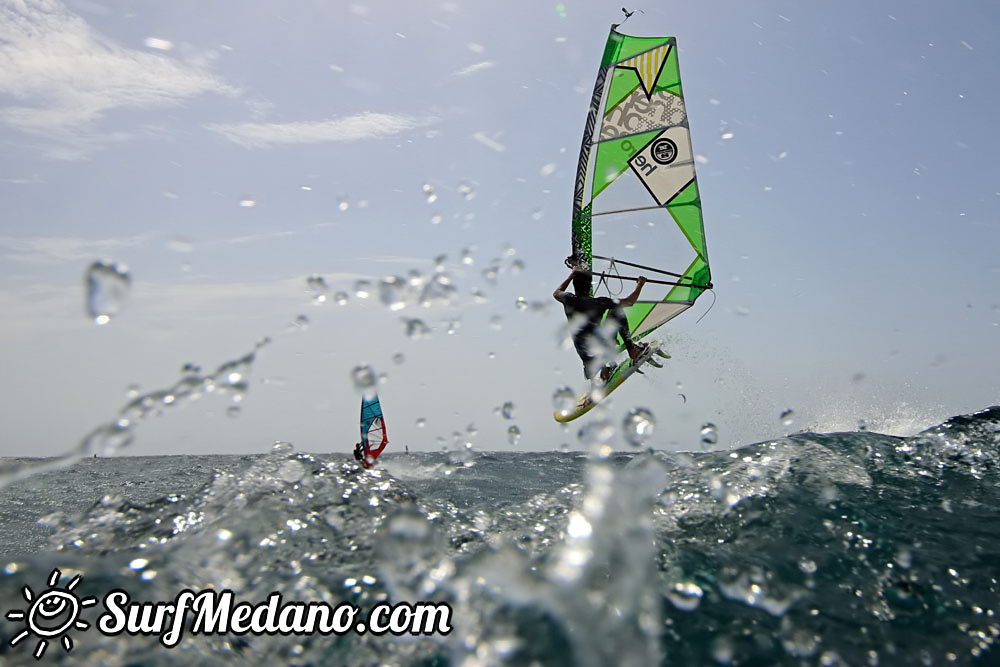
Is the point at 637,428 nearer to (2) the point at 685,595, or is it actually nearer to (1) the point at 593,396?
(2) the point at 685,595

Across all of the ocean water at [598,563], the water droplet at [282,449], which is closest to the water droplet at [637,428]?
the ocean water at [598,563]

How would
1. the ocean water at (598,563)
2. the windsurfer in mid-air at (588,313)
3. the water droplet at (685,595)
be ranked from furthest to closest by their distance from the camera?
the windsurfer in mid-air at (588,313) < the water droplet at (685,595) < the ocean water at (598,563)

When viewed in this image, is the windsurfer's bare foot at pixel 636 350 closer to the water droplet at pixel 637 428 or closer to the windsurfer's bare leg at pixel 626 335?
the windsurfer's bare leg at pixel 626 335

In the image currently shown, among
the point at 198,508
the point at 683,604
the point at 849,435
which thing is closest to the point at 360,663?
the point at 683,604

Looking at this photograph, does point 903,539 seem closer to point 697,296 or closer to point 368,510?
point 368,510

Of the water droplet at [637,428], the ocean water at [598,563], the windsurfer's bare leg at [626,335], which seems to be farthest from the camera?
the windsurfer's bare leg at [626,335]

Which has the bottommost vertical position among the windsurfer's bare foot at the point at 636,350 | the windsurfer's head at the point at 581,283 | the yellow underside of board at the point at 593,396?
the yellow underside of board at the point at 593,396

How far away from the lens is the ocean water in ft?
8.18

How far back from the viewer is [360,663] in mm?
2451

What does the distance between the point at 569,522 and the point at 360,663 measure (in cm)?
198

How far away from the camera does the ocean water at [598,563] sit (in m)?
2.49

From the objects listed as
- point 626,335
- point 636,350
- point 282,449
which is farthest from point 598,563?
point 626,335

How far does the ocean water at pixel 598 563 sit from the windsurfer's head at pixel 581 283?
4.21 metres

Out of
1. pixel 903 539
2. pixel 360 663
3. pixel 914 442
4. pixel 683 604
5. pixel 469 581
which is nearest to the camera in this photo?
pixel 360 663
